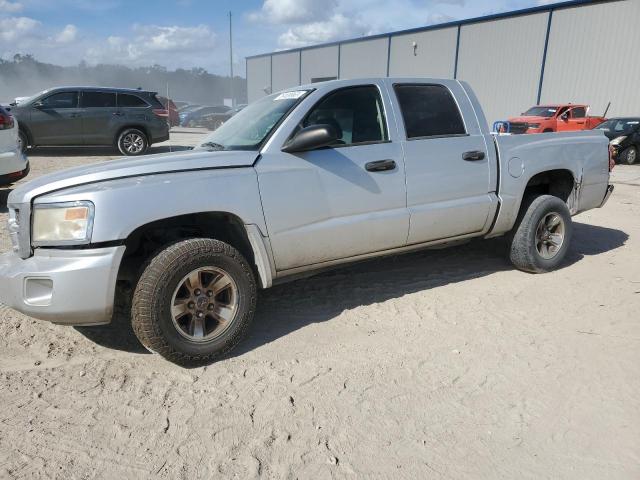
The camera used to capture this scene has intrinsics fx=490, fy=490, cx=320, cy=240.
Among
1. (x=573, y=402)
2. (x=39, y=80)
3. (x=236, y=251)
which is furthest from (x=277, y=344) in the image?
(x=39, y=80)

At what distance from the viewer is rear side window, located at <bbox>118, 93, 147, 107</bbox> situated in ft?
43.0

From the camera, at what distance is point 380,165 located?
3625 mm

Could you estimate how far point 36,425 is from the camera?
99.0 inches

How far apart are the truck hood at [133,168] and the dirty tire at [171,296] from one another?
0.47 metres

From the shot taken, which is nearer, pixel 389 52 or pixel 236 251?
pixel 236 251

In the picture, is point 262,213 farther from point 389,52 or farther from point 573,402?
point 389,52

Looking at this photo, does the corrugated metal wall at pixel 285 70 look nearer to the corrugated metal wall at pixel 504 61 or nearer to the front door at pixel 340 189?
the corrugated metal wall at pixel 504 61

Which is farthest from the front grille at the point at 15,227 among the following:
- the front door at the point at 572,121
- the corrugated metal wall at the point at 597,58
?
the corrugated metal wall at the point at 597,58

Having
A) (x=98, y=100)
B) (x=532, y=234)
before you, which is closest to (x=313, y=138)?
(x=532, y=234)

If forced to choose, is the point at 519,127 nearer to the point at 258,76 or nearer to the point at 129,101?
the point at 129,101

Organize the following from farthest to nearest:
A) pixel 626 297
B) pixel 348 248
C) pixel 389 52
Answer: pixel 389 52, pixel 626 297, pixel 348 248

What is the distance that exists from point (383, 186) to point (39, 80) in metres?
60.5

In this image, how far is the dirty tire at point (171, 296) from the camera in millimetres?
2863

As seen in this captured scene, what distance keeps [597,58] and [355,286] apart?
74.3ft
